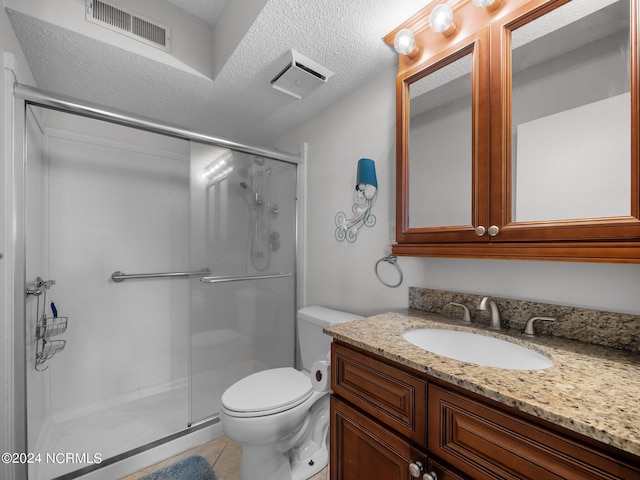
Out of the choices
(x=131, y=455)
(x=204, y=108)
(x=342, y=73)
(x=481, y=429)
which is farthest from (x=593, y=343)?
(x=204, y=108)

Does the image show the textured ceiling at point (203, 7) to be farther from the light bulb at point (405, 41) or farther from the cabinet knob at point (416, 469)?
the cabinet knob at point (416, 469)

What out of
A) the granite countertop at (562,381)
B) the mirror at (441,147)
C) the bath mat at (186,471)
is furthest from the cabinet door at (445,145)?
the bath mat at (186,471)

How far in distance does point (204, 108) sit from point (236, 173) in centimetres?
49

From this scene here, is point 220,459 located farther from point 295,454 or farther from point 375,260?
point 375,260

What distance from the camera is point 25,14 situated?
41.9 inches

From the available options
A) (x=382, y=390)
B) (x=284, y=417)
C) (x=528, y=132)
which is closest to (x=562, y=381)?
(x=382, y=390)

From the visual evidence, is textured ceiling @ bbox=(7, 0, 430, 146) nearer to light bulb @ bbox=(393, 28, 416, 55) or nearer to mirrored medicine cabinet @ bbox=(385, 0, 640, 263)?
light bulb @ bbox=(393, 28, 416, 55)

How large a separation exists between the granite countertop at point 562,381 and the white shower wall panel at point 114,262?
1.86 m

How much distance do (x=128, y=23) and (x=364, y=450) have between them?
204 centimetres

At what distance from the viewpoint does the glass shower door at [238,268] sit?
177cm

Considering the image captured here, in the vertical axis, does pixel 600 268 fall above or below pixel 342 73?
below

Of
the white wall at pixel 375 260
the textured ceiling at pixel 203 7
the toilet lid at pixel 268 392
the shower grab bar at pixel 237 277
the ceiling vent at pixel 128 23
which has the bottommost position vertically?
the toilet lid at pixel 268 392

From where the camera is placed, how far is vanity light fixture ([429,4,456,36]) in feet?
3.28

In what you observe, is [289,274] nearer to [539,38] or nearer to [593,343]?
[593,343]
